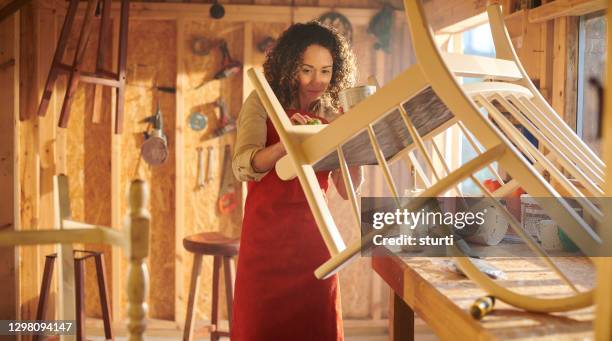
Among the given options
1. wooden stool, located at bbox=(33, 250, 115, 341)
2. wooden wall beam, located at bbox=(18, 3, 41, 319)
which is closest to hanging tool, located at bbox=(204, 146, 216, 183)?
wooden stool, located at bbox=(33, 250, 115, 341)

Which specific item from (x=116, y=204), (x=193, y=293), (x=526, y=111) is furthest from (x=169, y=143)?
(x=526, y=111)

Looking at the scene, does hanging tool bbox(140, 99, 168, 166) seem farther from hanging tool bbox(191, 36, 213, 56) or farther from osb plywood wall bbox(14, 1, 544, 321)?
hanging tool bbox(191, 36, 213, 56)

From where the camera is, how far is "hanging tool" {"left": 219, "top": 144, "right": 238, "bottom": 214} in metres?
4.04

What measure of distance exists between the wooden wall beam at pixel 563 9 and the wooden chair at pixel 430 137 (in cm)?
83

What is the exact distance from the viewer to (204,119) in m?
4.02

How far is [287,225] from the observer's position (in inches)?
80.1

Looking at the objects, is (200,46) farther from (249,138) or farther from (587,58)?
(587,58)

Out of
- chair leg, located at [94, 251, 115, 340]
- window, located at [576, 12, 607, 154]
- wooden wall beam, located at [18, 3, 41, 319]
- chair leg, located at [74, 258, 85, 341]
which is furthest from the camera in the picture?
wooden wall beam, located at [18, 3, 41, 319]

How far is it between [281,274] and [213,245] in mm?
1221

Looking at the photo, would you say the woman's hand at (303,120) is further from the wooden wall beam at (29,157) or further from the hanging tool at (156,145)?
the wooden wall beam at (29,157)

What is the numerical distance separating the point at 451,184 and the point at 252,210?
119 cm

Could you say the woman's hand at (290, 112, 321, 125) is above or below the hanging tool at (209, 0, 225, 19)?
below

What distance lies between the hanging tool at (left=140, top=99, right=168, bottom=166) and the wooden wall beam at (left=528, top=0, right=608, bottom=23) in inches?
95.6

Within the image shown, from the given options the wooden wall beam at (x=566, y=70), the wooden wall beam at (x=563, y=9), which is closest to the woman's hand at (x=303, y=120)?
the wooden wall beam at (x=563, y=9)
